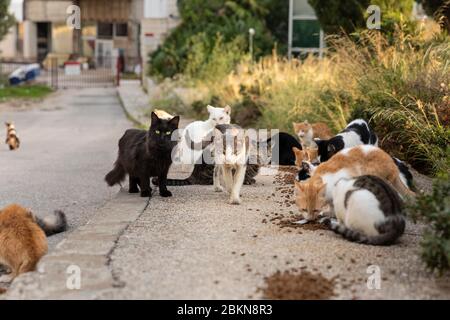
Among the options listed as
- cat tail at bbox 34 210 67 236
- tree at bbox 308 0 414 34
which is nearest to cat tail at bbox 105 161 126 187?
cat tail at bbox 34 210 67 236

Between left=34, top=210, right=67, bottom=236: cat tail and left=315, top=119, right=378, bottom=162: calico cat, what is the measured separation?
3118 mm

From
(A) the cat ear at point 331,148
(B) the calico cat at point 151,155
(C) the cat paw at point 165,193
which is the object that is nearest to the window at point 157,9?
(A) the cat ear at point 331,148

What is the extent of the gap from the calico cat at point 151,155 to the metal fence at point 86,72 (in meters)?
25.6

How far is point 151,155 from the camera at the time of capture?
7.68 meters

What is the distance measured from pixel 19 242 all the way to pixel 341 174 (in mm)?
2685

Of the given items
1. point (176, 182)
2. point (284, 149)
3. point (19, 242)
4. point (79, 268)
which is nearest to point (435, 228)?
point (79, 268)

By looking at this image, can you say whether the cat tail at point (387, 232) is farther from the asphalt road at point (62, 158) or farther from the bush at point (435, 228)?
the asphalt road at point (62, 158)

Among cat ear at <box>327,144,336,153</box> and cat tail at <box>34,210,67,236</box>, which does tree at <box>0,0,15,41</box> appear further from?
cat tail at <box>34,210,67,236</box>

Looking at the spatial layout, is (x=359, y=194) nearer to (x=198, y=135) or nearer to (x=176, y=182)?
(x=176, y=182)

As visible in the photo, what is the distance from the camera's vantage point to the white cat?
28.7ft

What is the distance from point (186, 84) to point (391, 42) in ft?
24.9

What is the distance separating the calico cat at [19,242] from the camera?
220 inches

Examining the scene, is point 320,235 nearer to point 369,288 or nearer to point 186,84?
point 369,288
